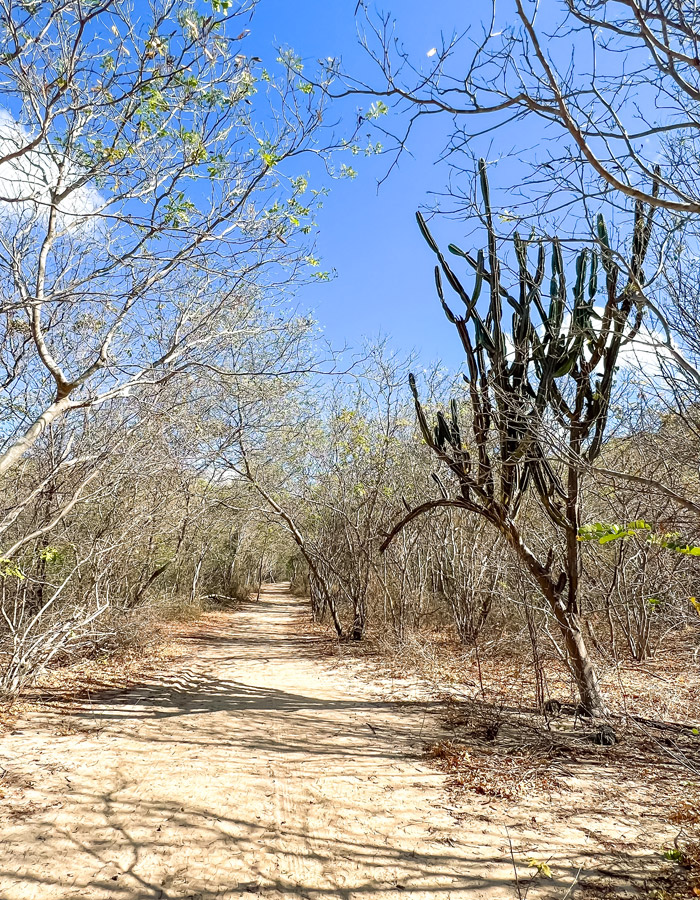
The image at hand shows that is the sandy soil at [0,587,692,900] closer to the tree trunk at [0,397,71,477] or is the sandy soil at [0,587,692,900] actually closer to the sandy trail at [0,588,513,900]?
the sandy trail at [0,588,513,900]

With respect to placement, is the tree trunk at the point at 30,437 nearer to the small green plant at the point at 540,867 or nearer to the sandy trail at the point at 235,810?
the sandy trail at the point at 235,810

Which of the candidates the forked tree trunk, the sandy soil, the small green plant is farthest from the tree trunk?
the forked tree trunk

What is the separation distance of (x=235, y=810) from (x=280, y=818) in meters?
0.31

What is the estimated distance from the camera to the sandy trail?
259 cm

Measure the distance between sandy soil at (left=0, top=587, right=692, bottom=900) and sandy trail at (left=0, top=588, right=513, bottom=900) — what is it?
11 mm

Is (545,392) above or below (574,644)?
above

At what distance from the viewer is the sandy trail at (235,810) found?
2590mm

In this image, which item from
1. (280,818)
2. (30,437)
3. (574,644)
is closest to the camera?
(280,818)

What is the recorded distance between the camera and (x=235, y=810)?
10.8 feet

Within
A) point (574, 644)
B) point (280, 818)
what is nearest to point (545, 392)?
point (574, 644)

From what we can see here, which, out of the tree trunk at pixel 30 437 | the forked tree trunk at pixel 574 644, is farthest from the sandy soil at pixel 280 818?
the tree trunk at pixel 30 437

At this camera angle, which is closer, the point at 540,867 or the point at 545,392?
the point at 540,867

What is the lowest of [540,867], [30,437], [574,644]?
[540,867]

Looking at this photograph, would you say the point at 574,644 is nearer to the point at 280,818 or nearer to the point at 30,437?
the point at 280,818
